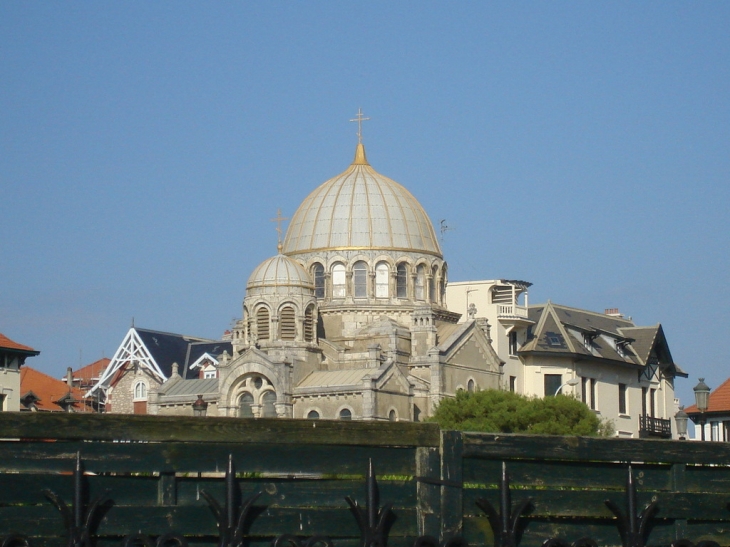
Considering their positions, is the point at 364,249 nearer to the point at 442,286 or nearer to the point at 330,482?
the point at 442,286

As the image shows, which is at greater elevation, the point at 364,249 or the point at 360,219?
the point at 360,219

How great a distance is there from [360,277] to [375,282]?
821 millimetres

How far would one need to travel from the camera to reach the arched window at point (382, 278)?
2891 inches

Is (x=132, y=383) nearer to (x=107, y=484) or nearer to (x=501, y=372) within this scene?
(x=501, y=372)

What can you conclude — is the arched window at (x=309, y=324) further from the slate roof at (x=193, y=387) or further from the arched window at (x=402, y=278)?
the arched window at (x=402, y=278)

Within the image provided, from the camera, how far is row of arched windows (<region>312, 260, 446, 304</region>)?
73.3m

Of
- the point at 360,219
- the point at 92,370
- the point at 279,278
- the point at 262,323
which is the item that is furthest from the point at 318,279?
the point at 92,370

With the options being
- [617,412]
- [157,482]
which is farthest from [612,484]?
[617,412]

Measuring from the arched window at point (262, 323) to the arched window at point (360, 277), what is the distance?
628cm

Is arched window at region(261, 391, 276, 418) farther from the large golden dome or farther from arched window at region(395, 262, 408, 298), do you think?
arched window at region(395, 262, 408, 298)

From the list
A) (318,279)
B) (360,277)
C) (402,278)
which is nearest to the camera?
(360,277)

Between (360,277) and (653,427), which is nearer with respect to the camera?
(360,277)

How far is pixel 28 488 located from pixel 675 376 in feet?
278

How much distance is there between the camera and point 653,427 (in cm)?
8162
